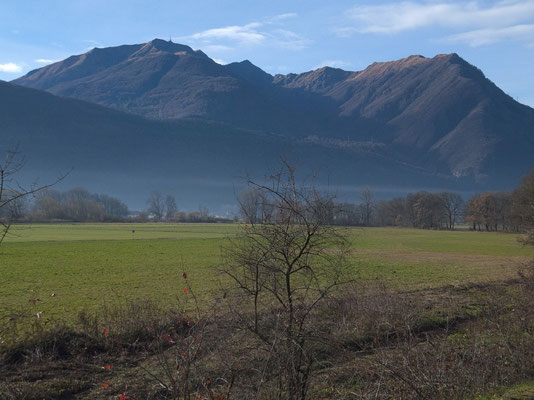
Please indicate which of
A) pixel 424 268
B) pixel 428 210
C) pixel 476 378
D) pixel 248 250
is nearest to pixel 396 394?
pixel 476 378

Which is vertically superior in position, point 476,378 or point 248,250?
point 248,250

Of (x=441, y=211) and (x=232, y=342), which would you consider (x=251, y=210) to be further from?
(x=441, y=211)

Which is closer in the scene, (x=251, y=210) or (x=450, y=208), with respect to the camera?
(x=251, y=210)

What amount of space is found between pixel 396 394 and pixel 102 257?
40370mm

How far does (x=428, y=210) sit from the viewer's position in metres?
141

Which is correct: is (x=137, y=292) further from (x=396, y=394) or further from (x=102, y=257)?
(x=102, y=257)

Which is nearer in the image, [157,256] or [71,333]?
[71,333]

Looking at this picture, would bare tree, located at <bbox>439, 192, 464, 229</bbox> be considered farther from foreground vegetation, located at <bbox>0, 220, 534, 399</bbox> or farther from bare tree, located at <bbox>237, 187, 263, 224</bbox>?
bare tree, located at <bbox>237, 187, 263, 224</bbox>

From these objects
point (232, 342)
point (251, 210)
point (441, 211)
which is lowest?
point (232, 342)

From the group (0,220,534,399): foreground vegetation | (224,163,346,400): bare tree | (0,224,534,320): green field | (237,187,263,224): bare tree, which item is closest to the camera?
(224,163,346,400): bare tree

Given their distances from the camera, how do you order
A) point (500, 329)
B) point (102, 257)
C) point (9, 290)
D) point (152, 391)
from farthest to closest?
point (102, 257) < point (9, 290) < point (500, 329) < point (152, 391)

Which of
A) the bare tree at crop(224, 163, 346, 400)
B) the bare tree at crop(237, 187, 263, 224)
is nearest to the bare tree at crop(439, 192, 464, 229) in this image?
the bare tree at crop(237, 187, 263, 224)

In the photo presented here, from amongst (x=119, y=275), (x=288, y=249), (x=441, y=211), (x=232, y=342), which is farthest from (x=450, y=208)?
(x=288, y=249)

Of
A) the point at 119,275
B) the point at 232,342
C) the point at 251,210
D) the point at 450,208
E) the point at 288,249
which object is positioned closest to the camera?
the point at 288,249
